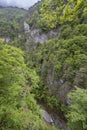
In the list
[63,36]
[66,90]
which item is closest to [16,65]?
[66,90]

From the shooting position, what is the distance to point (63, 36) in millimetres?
31922

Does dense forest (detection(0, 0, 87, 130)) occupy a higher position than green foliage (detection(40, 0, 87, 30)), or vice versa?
green foliage (detection(40, 0, 87, 30))

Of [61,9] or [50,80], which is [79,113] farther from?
[50,80]

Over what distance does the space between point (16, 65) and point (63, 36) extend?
85.0 ft

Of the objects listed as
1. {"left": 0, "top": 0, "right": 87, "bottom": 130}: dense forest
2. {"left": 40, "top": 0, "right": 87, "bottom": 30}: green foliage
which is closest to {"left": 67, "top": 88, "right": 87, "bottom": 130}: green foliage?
{"left": 0, "top": 0, "right": 87, "bottom": 130}: dense forest

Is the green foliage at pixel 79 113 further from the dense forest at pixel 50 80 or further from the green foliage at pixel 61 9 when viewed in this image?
the green foliage at pixel 61 9

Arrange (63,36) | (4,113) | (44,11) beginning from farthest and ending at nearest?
(63,36)
(4,113)
(44,11)

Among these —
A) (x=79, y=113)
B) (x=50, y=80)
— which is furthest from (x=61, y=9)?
(x=50, y=80)

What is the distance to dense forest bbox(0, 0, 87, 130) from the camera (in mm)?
3979

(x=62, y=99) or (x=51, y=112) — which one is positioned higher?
(x=62, y=99)

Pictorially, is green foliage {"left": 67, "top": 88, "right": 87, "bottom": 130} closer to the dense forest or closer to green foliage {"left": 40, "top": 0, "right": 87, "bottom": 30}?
the dense forest

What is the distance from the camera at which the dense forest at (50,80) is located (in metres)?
3.98

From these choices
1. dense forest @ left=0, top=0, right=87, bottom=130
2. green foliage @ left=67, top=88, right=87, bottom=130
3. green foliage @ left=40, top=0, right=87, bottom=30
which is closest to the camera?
green foliage @ left=40, top=0, right=87, bottom=30

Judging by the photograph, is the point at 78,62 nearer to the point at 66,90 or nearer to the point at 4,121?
the point at 66,90
